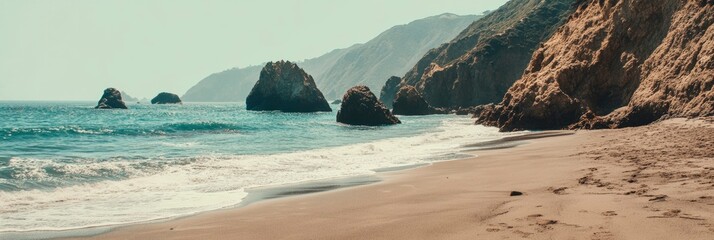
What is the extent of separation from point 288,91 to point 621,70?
72333mm

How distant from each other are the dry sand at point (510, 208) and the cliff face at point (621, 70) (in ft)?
36.7

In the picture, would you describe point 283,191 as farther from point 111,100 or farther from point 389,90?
point 389,90

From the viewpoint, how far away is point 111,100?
367ft

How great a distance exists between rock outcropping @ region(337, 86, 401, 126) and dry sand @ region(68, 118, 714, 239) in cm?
3951

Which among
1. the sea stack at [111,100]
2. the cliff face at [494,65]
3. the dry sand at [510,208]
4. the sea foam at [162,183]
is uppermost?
the cliff face at [494,65]

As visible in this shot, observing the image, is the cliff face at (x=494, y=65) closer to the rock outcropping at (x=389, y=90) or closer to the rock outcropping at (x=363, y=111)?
the rock outcropping at (x=389, y=90)

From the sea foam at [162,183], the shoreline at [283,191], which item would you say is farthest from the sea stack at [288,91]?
the shoreline at [283,191]

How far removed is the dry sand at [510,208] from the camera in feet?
18.9

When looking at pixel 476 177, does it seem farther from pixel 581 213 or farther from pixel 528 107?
pixel 528 107

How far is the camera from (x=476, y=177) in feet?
37.7

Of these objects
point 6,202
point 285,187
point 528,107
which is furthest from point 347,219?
point 528,107

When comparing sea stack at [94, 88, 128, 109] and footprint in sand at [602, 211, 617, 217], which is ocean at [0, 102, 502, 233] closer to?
footprint in sand at [602, 211, 617, 217]

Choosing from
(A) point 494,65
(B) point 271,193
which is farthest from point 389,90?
(B) point 271,193

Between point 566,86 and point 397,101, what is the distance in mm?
49415
